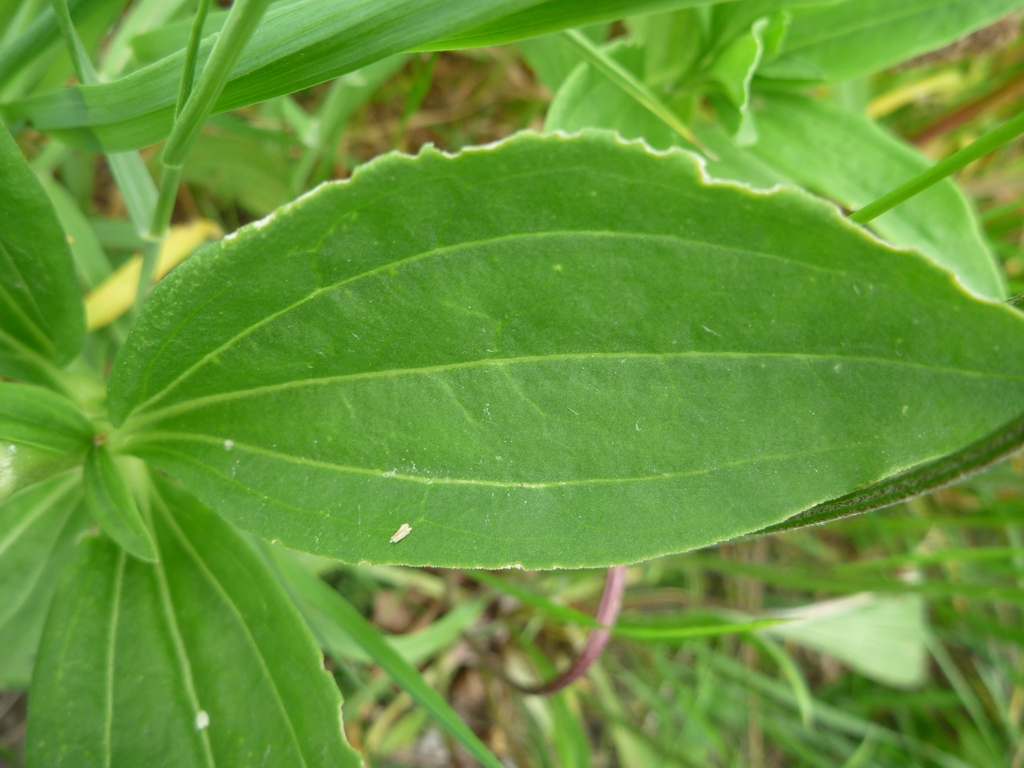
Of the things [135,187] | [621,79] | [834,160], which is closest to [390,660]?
[135,187]

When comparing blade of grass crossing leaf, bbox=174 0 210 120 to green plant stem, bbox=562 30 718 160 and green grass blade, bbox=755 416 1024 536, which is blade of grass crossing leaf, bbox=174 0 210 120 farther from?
green grass blade, bbox=755 416 1024 536

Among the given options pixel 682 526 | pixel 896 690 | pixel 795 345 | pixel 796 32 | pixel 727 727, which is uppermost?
pixel 796 32

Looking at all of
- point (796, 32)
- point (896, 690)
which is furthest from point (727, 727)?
point (796, 32)

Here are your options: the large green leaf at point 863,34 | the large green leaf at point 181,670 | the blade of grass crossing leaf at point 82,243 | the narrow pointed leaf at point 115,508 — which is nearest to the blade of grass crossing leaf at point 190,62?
the narrow pointed leaf at point 115,508

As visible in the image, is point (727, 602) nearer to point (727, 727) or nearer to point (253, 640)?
point (727, 727)

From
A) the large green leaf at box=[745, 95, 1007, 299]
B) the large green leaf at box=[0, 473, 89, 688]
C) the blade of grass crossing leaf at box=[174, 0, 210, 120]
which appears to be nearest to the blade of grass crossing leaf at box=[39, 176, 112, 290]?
the large green leaf at box=[0, 473, 89, 688]

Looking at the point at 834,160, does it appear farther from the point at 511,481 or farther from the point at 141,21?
the point at 141,21
